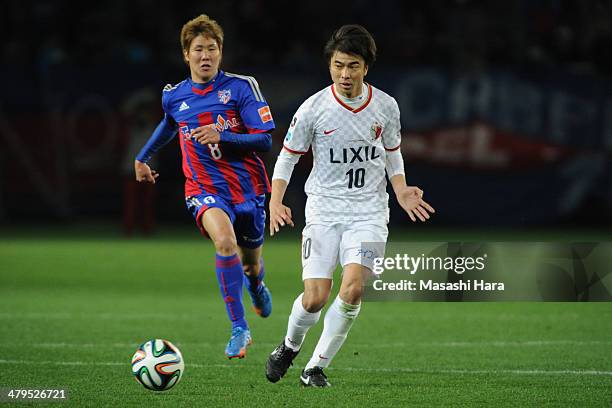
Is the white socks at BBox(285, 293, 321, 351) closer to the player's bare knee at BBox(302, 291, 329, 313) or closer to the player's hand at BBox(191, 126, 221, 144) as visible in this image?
the player's bare knee at BBox(302, 291, 329, 313)

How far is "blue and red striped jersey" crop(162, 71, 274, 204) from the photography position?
26.0 ft

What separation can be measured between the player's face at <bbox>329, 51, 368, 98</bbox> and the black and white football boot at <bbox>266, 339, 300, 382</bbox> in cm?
155

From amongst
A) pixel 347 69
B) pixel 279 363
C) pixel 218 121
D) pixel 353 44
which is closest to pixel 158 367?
pixel 279 363

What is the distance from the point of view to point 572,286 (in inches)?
301

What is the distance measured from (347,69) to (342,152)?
477mm

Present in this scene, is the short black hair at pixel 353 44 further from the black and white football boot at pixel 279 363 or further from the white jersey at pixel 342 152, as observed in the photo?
the black and white football boot at pixel 279 363

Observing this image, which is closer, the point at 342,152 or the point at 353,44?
the point at 353,44

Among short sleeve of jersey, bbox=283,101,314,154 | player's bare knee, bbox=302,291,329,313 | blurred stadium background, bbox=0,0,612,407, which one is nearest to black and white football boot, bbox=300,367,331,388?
player's bare knee, bbox=302,291,329,313

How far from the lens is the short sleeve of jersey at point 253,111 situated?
7.81m

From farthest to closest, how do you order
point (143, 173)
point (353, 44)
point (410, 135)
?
point (410, 135) < point (143, 173) < point (353, 44)

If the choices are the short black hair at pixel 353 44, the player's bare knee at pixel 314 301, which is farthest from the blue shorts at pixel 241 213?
the short black hair at pixel 353 44

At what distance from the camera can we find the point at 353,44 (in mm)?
6457

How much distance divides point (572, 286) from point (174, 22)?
521 inches

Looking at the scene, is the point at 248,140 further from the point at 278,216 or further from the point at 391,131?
the point at 278,216
